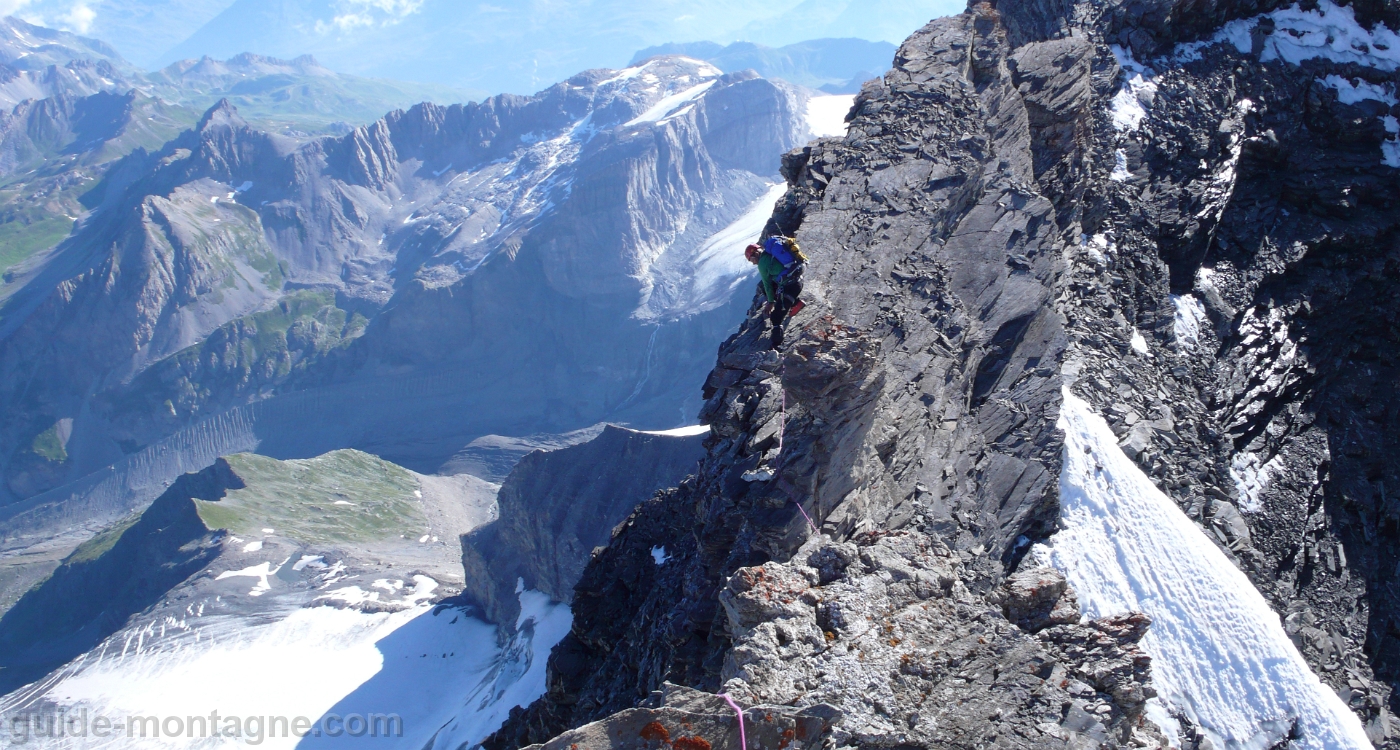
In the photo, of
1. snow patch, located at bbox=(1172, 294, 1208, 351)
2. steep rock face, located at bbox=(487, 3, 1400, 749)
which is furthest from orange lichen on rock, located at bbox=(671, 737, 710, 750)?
snow patch, located at bbox=(1172, 294, 1208, 351)

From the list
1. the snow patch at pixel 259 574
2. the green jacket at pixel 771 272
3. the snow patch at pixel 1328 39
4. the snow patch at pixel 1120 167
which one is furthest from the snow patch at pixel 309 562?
the snow patch at pixel 1328 39

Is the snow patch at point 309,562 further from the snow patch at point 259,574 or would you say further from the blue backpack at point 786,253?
the blue backpack at point 786,253

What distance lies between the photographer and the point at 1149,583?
19312 millimetres

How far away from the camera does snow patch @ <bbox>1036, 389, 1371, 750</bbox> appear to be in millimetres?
18172

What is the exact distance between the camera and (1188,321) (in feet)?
105

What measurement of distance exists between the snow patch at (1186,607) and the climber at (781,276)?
8.06 m

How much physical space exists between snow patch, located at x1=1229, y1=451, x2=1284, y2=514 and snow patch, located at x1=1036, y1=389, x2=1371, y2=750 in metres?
8.66

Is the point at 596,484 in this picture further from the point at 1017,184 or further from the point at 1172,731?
the point at 1172,731

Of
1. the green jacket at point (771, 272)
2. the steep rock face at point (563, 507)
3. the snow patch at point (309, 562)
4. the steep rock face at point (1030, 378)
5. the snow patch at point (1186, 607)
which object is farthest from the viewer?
the snow patch at point (309, 562)

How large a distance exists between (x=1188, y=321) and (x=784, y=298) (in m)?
22.6

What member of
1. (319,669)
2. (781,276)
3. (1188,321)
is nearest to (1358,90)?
(1188,321)

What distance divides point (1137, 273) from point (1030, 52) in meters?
11.2

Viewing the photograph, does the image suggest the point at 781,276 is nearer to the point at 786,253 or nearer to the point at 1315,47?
the point at 786,253

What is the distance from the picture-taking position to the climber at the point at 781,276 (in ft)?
57.5
